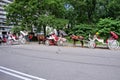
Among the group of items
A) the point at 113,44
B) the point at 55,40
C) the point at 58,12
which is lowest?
the point at 113,44

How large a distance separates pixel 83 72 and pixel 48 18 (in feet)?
80.9

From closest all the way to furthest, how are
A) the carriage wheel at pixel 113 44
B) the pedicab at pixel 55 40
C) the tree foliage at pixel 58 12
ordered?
the carriage wheel at pixel 113 44, the pedicab at pixel 55 40, the tree foliage at pixel 58 12

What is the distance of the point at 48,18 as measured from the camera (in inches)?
1254

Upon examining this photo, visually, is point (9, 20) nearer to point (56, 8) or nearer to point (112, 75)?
point (56, 8)

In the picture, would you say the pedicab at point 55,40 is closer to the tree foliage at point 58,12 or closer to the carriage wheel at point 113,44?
the carriage wheel at point 113,44

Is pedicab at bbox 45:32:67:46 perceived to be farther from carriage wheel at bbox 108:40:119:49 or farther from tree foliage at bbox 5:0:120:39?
tree foliage at bbox 5:0:120:39

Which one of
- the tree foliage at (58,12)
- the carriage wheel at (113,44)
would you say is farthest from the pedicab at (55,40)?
the tree foliage at (58,12)

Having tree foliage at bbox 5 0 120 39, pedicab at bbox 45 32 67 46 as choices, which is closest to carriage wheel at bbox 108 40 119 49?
pedicab at bbox 45 32 67 46

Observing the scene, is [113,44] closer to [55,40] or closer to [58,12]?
[55,40]

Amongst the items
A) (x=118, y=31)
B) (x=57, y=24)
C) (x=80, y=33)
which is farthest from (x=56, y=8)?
(x=118, y=31)

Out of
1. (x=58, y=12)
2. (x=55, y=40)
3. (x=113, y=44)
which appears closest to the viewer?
(x=113, y=44)

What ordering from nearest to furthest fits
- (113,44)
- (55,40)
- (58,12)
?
(113,44) → (55,40) → (58,12)

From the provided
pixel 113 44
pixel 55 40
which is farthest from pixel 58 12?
pixel 113 44

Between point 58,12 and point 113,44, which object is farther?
point 58,12
